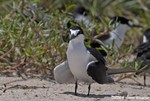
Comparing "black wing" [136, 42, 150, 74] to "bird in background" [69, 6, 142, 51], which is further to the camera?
"bird in background" [69, 6, 142, 51]

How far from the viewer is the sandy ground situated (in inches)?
213

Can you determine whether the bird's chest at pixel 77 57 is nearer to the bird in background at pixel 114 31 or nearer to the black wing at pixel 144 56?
the bird in background at pixel 114 31

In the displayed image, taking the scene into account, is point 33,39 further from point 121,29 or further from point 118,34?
point 121,29

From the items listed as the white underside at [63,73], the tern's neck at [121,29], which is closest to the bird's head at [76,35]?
the white underside at [63,73]

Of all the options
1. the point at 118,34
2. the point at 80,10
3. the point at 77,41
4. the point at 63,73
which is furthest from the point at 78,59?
the point at 80,10

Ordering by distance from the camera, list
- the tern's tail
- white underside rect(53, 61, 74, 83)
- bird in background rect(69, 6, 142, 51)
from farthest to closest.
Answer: bird in background rect(69, 6, 142, 51), the tern's tail, white underside rect(53, 61, 74, 83)

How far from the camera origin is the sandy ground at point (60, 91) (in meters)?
5.40

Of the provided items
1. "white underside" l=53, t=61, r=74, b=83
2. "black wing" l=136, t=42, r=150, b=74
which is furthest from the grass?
"white underside" l=53, t=61, r=74, b=83

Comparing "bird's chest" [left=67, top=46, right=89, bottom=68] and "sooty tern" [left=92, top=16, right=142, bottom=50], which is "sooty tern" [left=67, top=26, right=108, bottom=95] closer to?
"bird's chest" [left=67, top=46, right=89, bottom=68]

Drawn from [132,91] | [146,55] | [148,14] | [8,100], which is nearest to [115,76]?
[146,55]

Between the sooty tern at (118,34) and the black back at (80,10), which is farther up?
the black back at (80,10)

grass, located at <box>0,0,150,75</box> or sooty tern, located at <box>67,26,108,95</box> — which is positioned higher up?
grass, located at <box>0,0,150,75</box>

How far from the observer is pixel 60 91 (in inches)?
229

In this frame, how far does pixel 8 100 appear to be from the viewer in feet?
17.0
